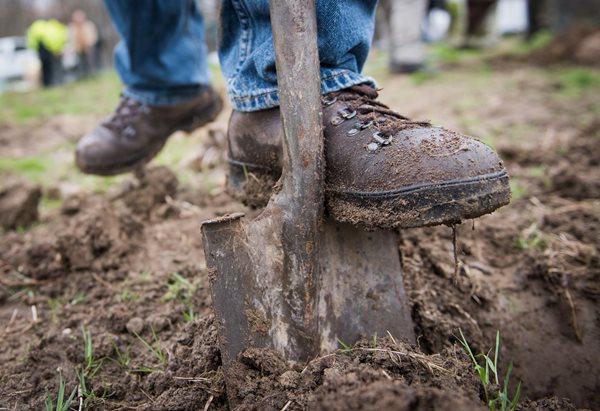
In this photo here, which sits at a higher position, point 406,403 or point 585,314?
point 406,403

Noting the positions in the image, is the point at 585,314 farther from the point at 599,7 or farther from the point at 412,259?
the point at 599,7

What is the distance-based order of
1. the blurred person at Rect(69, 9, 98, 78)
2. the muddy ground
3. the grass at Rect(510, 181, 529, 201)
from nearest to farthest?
the muddy ground → the grass at Rect(510, 181, 529, 201) → the blurred person at Rect(69, 9, 98, 78)

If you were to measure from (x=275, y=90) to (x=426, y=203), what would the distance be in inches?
19.7

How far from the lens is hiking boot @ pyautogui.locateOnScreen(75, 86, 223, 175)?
7.20 feet

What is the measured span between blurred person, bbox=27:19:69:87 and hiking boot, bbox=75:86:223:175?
10831 mm

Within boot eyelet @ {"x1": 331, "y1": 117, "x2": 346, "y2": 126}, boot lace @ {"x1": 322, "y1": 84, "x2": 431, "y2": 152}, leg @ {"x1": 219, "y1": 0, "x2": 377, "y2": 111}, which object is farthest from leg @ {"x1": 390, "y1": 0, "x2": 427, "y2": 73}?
boot eyelet @ {"x1": 331, "y1": 117, "x2": 346, "y2": 126}

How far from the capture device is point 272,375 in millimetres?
1186

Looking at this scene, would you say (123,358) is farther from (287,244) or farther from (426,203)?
(426,203)

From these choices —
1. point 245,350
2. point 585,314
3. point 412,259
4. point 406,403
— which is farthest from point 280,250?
point 585,314

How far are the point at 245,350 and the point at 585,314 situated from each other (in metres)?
1.07

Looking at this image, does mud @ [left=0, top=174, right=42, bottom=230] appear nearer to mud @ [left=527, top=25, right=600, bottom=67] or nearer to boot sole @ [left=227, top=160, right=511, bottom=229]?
boot sole @ [left=227, top=160, right=511, bottom=229]

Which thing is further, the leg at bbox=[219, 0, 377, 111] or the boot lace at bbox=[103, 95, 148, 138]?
→ the boot lace at bbox=[103, 95, 148, 138]

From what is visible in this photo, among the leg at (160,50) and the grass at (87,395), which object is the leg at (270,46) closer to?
the leg at (160,50)

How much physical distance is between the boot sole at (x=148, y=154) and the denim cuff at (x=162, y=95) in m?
0.12
